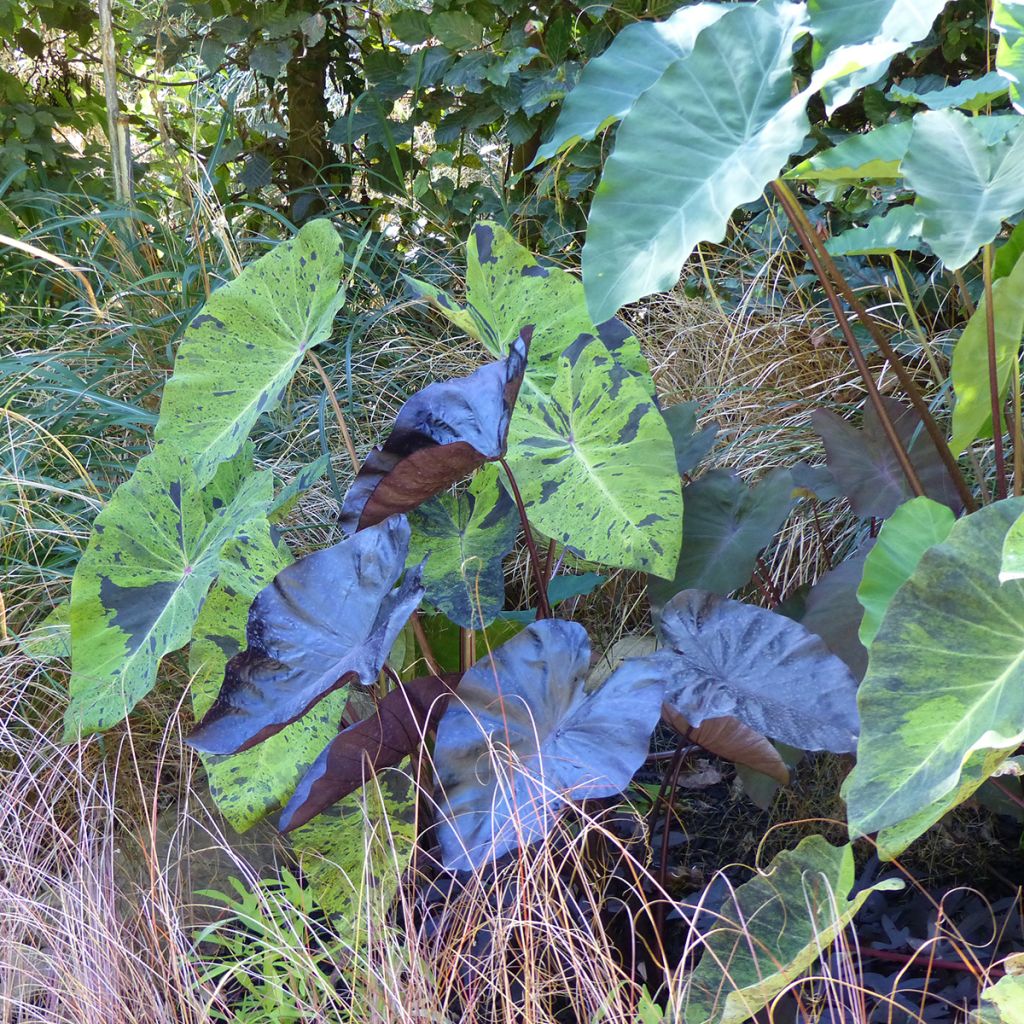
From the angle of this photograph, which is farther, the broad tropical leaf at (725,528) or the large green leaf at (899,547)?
the broad tropical leaf at (725,528)

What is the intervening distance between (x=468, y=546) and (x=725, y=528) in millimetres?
330

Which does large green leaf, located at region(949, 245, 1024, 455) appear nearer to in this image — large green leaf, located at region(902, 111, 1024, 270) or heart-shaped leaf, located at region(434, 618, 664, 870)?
large green leaf, located at region(902, 111, 1024, 270)

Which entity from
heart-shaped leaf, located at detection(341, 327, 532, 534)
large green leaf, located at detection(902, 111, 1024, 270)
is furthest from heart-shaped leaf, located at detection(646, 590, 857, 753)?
large green leaf, located at detection(902, 111, 1024, 270)

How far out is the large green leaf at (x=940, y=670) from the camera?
2.84 ft

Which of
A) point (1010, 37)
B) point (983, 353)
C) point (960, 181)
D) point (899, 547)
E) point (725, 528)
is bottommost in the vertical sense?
point (725, 528)

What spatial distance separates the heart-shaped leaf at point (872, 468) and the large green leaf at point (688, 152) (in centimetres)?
44

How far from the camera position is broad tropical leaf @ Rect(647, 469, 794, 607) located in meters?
1.33

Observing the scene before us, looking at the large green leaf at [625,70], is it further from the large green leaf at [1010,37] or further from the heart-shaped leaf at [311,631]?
the heart-shaped leaf at [311,631]

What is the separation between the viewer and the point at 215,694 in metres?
1.29

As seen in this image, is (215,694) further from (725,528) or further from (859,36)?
(859,36)

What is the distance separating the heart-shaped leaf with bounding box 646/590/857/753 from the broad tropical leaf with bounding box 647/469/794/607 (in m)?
0.16

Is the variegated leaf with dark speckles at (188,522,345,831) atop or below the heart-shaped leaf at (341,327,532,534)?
below

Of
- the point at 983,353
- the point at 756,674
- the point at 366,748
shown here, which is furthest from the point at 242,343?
the point at 983,353

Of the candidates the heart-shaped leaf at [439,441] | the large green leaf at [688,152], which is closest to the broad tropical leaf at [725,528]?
the heart-shaped leaf at [439,441]
